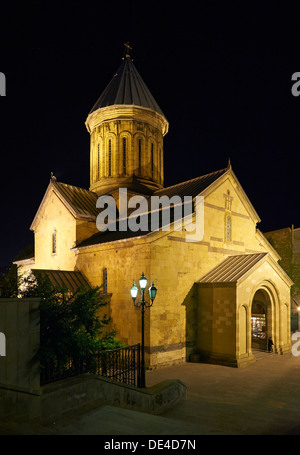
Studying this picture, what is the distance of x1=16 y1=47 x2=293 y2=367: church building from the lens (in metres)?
15.1

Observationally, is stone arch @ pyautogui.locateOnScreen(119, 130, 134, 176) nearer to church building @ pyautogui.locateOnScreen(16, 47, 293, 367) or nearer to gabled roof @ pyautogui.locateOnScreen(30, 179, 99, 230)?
church building @ pyautogui.locateOnScreen(16, 47, 293, 367)

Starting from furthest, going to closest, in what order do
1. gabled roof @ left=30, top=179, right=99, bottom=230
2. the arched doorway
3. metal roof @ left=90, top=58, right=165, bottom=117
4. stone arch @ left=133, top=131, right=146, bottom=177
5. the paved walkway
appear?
metal roof @ left=90, top=58, right=165, bottom=117
stone arch @ left=133, top=131, right=146, bottom=177
gabled roof @ left=30, top=179, right=99, bottom=230
the arched doorway
the paved walkway

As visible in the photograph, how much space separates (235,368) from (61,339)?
10195 mm

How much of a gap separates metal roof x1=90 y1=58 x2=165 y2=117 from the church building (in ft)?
0.38

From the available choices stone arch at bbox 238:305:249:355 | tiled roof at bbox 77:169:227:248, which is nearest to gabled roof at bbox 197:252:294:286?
stone arch at bbox 238:305:249:355

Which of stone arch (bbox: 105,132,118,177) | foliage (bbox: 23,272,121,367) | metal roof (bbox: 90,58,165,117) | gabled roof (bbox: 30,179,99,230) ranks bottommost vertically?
foliage (bbox: 23,272,121,367)

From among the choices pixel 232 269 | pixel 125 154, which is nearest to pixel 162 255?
pixel 232 269

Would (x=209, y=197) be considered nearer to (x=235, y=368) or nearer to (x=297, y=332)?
(x=235, y=368)

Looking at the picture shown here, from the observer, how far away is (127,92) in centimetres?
2462

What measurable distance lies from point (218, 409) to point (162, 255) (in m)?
7.15

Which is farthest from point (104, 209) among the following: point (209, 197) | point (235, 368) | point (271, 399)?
point (271, 399)

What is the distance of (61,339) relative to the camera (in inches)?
269
